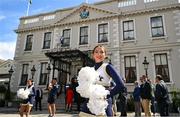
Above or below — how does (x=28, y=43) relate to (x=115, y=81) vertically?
above

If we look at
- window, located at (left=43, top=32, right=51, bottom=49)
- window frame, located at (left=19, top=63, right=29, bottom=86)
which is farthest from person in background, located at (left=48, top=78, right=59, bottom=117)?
window frame, located at (left=19, top=63, right=29, bottom=86)

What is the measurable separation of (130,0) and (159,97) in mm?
15322

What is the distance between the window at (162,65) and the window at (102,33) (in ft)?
18.2

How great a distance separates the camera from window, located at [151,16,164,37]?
65.7ft

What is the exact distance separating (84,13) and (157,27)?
8.13 m

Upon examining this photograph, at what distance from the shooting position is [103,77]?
280 centimetres

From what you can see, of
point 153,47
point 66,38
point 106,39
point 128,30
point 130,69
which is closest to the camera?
point 153,47

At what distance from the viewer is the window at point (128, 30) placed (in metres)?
21.2

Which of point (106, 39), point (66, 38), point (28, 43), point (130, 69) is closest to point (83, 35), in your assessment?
point (66, 38)

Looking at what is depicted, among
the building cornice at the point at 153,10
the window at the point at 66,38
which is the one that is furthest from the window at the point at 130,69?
the window at the point at 66,38

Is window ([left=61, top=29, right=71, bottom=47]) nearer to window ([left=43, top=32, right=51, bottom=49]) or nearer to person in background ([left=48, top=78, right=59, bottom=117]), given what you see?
window ([left=43, top=32, right=51, bottom=49])

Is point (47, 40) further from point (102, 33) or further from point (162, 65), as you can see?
point (162, 65)

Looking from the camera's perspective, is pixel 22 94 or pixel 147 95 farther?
pixel 147 95

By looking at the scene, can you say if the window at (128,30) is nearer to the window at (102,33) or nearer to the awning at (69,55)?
the window at (102,33)
